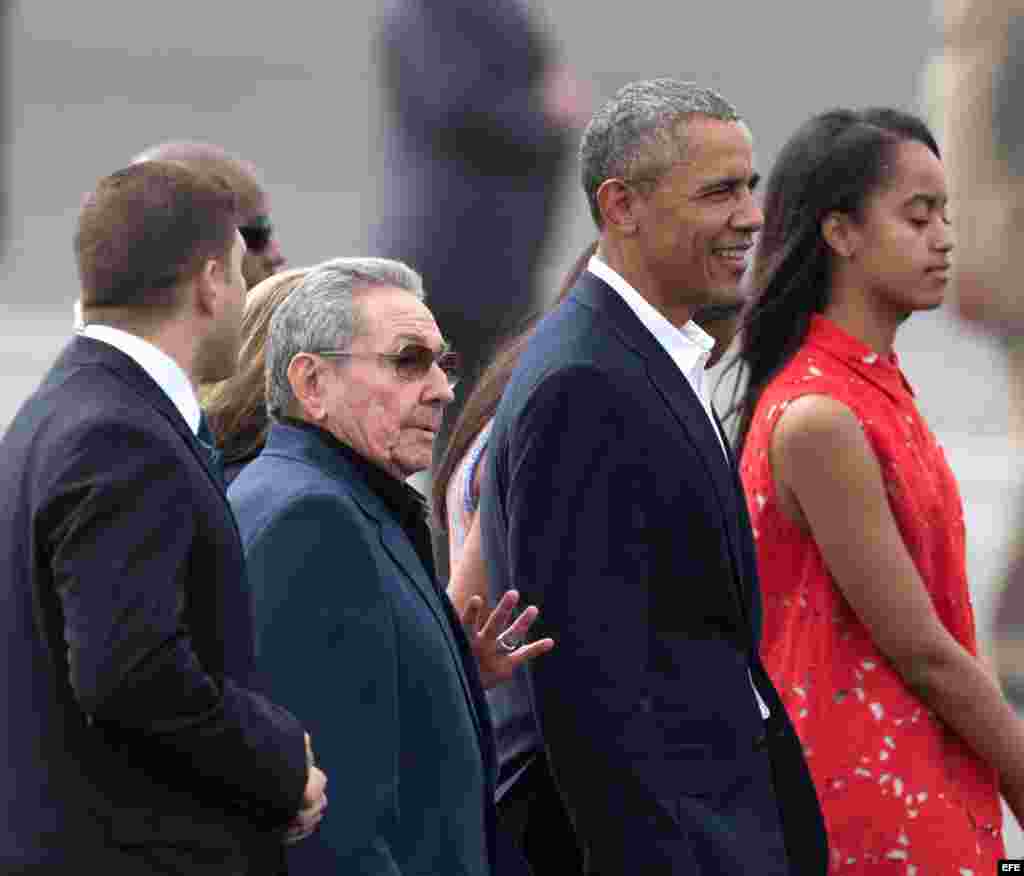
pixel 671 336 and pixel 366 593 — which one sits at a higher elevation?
pixel 671 336

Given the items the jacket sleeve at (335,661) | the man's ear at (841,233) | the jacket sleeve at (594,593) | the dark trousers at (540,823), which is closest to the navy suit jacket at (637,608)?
the jacket sleeve at (594,593)

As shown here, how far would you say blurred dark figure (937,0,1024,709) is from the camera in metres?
7.29

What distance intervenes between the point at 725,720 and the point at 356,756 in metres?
0.59

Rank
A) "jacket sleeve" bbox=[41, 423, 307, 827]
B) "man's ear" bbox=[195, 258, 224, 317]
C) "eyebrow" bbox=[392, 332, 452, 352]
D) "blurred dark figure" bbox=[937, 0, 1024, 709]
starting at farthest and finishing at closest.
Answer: "blurred dark figure" bbox=[937, 0, 1024, 709] → "eyebrow" bbox=[392, 332, 452, 352] → "man's ear" bbox=[195, 258, 224, 317] → "jacket sleeve" bbox=[41, 423, 307, 827]

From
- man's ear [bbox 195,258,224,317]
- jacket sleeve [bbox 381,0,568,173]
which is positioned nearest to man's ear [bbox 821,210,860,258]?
man's ear [bbox 195,258,224,317]

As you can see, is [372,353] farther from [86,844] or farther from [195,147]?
[195,147]

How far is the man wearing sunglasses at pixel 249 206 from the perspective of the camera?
16.4ft

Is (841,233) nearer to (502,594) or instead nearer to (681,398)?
(681,398)

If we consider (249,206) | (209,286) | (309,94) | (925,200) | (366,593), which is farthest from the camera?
(309,94)

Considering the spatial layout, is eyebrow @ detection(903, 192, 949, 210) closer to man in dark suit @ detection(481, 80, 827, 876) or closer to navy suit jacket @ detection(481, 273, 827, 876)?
man in dark suit @ detection(481, 80, 827, 876)

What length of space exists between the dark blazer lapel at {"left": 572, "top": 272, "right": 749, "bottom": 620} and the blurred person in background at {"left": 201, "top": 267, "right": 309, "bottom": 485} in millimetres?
616

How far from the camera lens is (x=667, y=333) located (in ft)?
13.3

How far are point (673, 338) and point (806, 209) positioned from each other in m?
0.78

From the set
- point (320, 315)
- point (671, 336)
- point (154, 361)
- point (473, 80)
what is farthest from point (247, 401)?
point (473, 80)
